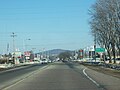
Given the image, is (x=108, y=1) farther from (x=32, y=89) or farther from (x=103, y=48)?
(x=32, y=89)

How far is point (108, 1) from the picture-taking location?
69.8 m

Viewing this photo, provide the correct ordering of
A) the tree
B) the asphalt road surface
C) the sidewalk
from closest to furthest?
the asphalt road surface, the sidewalk, the tree

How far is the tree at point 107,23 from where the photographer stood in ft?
224

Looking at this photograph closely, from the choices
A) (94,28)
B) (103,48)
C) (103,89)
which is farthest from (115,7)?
(103,89)

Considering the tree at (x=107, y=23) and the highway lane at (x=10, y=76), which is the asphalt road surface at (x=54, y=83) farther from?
the tree at (x=107, y=23)

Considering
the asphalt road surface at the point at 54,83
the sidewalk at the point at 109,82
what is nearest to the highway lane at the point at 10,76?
the asphalt road surface at the point at 54,83

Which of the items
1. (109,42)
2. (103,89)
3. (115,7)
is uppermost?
(115,7)

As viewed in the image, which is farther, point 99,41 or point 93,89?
point 99,41

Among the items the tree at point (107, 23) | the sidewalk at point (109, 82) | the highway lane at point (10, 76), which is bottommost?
the sidewalk at point (109, 82)

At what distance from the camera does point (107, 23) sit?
245 ft

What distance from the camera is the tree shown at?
68250 mm

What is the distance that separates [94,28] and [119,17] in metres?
16.0

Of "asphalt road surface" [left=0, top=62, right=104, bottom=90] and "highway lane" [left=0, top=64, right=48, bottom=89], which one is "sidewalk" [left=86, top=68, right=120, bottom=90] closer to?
"asphalt road surface" [left=0, top=62, right=104, bottom=90]

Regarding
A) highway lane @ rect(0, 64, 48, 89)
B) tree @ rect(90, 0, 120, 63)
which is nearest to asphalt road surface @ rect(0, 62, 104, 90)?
highway lane @ rect(0, 64, 48, 89)
